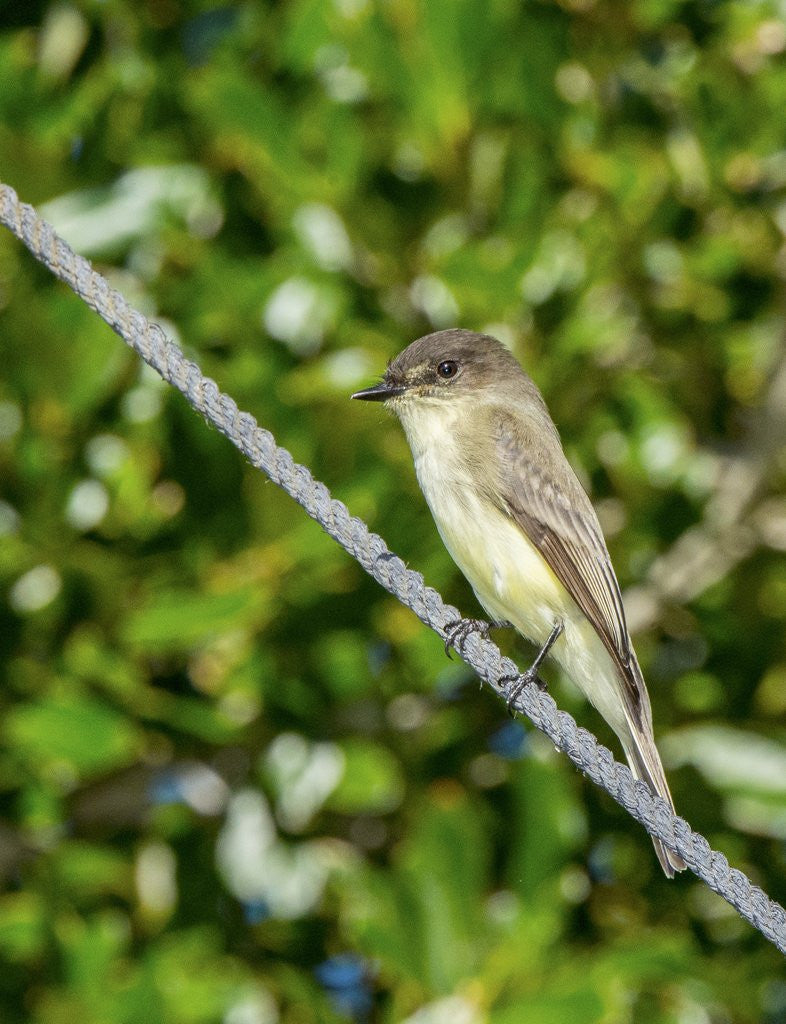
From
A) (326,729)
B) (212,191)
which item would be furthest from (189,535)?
(212,191)

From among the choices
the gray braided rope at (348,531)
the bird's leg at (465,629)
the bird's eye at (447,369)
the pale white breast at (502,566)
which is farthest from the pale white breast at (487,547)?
the gray braided rope at (348,531)

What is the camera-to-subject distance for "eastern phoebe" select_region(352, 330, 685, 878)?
3.77 metres

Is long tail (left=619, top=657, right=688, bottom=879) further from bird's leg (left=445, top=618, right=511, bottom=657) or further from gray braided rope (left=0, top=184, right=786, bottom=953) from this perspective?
gray braided rope (left=0, top=184, right=786, bottom=953)

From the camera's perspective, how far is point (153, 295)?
399cm

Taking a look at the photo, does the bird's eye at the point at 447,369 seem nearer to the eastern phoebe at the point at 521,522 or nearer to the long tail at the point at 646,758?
the eastern phoebe at the point at 521,522

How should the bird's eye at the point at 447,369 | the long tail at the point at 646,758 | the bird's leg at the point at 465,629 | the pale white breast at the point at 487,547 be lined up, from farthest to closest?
the bird's eye at the point at 447,369 < the pale white breast at the point at 487,547 < the long tail at the point at 646,758 < the bird's leg at the point at 465,629

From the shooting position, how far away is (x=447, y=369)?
413cm

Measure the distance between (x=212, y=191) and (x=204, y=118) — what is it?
22 cm

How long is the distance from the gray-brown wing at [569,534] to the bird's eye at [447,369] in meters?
0.27

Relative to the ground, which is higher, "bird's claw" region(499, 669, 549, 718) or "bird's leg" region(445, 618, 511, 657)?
"bird's leg" region(445, 618, 511, 657)

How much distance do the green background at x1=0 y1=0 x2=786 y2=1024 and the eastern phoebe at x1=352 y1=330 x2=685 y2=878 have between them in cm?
10

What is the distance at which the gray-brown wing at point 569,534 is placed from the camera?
3701mm

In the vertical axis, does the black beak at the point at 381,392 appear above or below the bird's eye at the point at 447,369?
below

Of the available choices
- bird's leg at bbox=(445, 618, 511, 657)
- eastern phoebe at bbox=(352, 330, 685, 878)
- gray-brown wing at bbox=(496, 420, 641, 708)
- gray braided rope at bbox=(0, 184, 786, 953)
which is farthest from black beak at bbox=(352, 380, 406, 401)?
gray braided rope at bbox=(0, 184, 786, 953)
